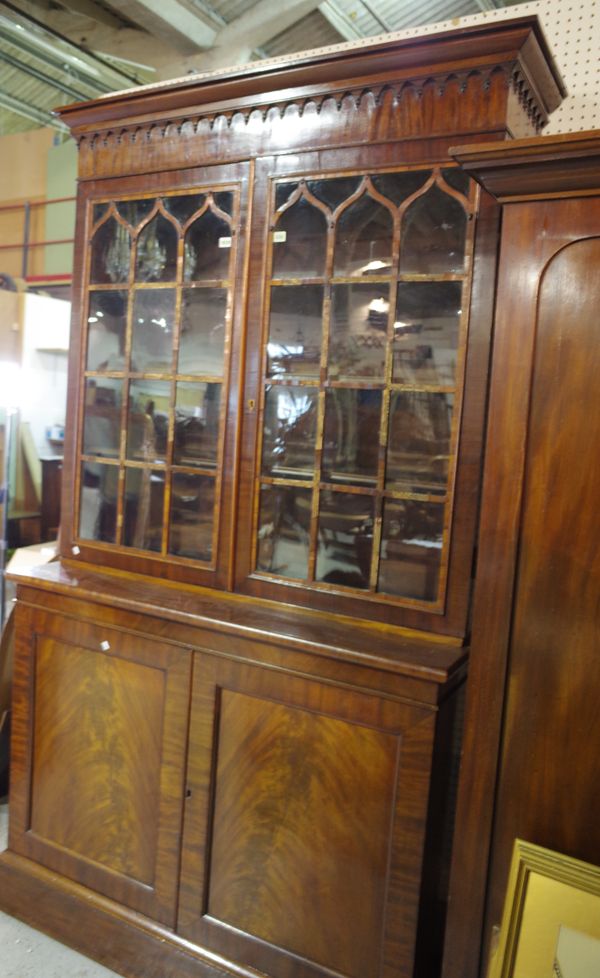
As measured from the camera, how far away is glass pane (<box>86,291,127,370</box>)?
6.18ft

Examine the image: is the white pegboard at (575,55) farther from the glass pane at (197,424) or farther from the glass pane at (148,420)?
the glass pane at (148,420)

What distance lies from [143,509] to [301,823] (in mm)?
880

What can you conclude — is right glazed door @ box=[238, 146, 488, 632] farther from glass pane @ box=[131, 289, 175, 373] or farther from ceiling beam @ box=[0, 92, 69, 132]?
ceiling beam @ box=[0, 92, 69, 132]

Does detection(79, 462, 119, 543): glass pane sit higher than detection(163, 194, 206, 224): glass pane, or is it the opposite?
detection(163, 194, 206, 224): glass pane

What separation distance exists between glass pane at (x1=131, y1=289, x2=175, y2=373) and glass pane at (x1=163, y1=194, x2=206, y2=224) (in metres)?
Answer: 0.19

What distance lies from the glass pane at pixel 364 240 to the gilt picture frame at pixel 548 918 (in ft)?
3.91

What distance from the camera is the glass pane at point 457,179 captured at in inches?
55.7

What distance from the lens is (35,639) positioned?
1.92 metres

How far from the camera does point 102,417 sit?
6.36ft

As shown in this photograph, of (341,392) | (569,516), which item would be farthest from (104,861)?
(569,516)

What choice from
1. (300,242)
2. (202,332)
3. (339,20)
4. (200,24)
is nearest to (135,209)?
(202,332)

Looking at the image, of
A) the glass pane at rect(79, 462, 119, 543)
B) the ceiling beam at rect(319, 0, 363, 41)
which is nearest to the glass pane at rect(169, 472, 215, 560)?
the glass pane at rect(79, 462, 119, 543)

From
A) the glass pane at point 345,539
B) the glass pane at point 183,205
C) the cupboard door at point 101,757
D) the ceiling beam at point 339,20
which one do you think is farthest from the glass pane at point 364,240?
the ceiling beam at point 339,20

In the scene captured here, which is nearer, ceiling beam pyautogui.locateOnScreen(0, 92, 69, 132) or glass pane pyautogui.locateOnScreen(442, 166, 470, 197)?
glass pane pyautogui.locateOnScreen(442, 166, 470, 197)
